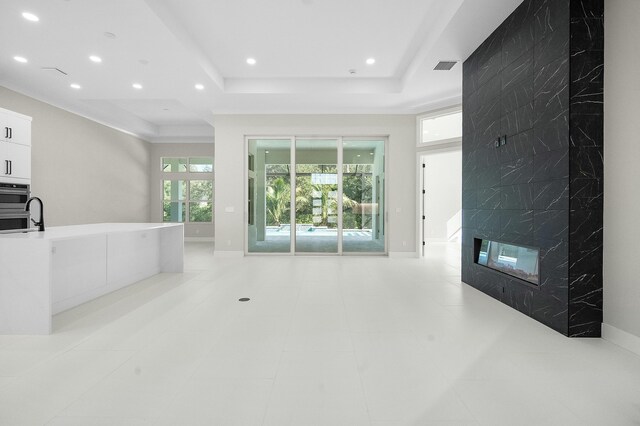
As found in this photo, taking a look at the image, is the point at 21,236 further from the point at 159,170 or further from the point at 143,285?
the point at 159,170

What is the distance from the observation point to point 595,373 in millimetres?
2182

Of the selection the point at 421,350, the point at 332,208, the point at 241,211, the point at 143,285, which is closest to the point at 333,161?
the point at 332,208

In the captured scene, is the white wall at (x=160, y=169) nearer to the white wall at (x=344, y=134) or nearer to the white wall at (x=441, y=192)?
the white wall at (x=344, y=134)

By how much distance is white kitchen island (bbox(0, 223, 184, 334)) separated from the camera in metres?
2.81

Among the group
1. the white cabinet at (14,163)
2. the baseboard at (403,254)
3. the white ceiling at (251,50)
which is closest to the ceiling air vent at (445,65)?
the white ceiling at (251,50)

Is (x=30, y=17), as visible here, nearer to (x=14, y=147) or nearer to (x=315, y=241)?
(x=14, y=147)

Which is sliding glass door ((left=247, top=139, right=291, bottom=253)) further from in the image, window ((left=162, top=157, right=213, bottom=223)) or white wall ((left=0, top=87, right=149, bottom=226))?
white wall ((left=0, top=87, right=149, bottom=226))

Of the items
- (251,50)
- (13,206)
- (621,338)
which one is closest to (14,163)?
(13,206)

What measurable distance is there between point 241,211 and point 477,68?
5837 mm

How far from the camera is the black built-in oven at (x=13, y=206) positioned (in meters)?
5.20

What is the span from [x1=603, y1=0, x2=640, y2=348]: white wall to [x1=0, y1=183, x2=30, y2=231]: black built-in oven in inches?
321

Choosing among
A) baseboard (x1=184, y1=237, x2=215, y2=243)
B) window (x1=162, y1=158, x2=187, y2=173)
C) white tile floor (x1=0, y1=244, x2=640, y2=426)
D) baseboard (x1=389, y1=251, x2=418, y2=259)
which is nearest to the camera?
white tile floor (x1=0, y1=244, x2=640, y2=426)

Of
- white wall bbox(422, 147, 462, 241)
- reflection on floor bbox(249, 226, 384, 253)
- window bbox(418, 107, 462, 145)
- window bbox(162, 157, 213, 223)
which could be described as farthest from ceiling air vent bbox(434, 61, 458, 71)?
window bbox(162, 157, 213, 223)

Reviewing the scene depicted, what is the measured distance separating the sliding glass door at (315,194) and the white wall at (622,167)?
5.04 metres
